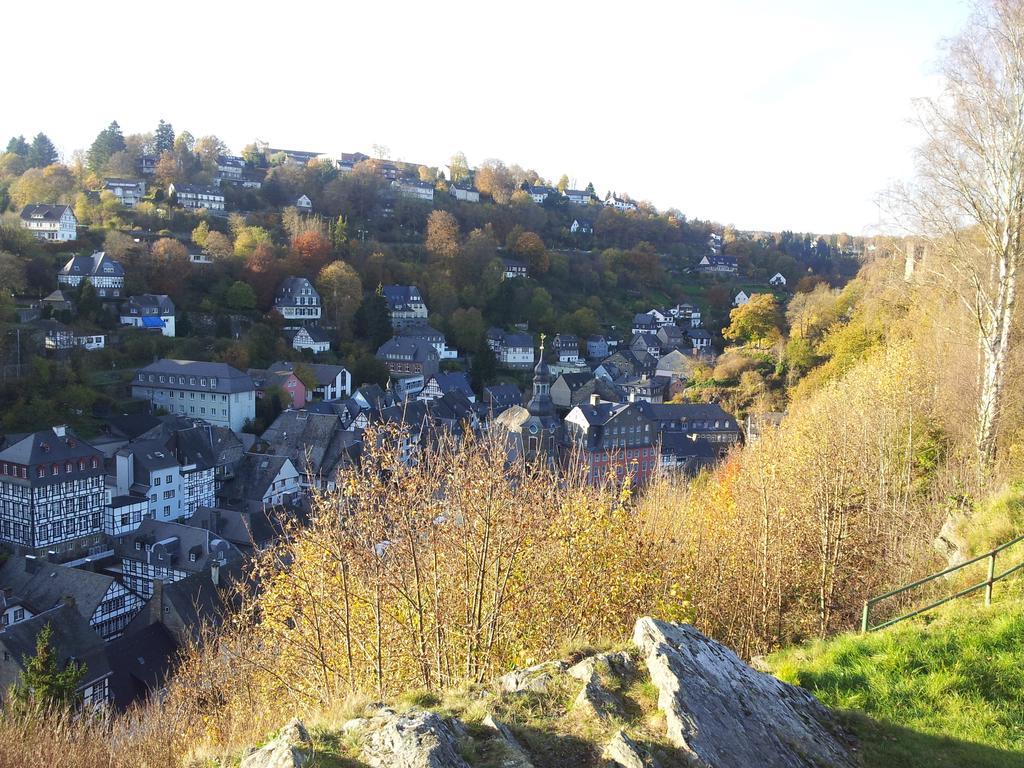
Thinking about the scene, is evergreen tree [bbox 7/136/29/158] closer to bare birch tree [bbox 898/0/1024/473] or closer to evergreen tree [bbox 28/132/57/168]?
evergreen tree [bbox 28/132/57/168]

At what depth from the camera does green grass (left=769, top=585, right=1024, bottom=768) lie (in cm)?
590

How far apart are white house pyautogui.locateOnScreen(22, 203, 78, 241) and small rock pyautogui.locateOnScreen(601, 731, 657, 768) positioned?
63.6m

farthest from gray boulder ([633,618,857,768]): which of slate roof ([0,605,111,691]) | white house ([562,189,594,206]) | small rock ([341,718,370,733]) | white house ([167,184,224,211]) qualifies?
white house ([562,189,594,206])

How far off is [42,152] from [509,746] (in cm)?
9831

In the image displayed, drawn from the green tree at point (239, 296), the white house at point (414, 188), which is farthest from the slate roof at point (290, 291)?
the white house at point (414, 188)

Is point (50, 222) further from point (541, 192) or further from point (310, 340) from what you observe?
point (541, 192)

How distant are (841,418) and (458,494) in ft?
35.7

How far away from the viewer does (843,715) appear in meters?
6.36

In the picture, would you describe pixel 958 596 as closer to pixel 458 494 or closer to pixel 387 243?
pixel 458 494

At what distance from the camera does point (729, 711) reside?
5668 mm

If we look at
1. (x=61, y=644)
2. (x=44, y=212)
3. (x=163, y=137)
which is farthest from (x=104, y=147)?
(x=61, y=644)

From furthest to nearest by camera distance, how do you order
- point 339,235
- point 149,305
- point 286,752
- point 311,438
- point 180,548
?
point 339,235, point 149,305, point 311,438, point 180,548, point 286,752

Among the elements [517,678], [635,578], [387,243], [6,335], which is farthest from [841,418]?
[387,243]

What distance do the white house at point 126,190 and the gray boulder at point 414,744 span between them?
73684mm
